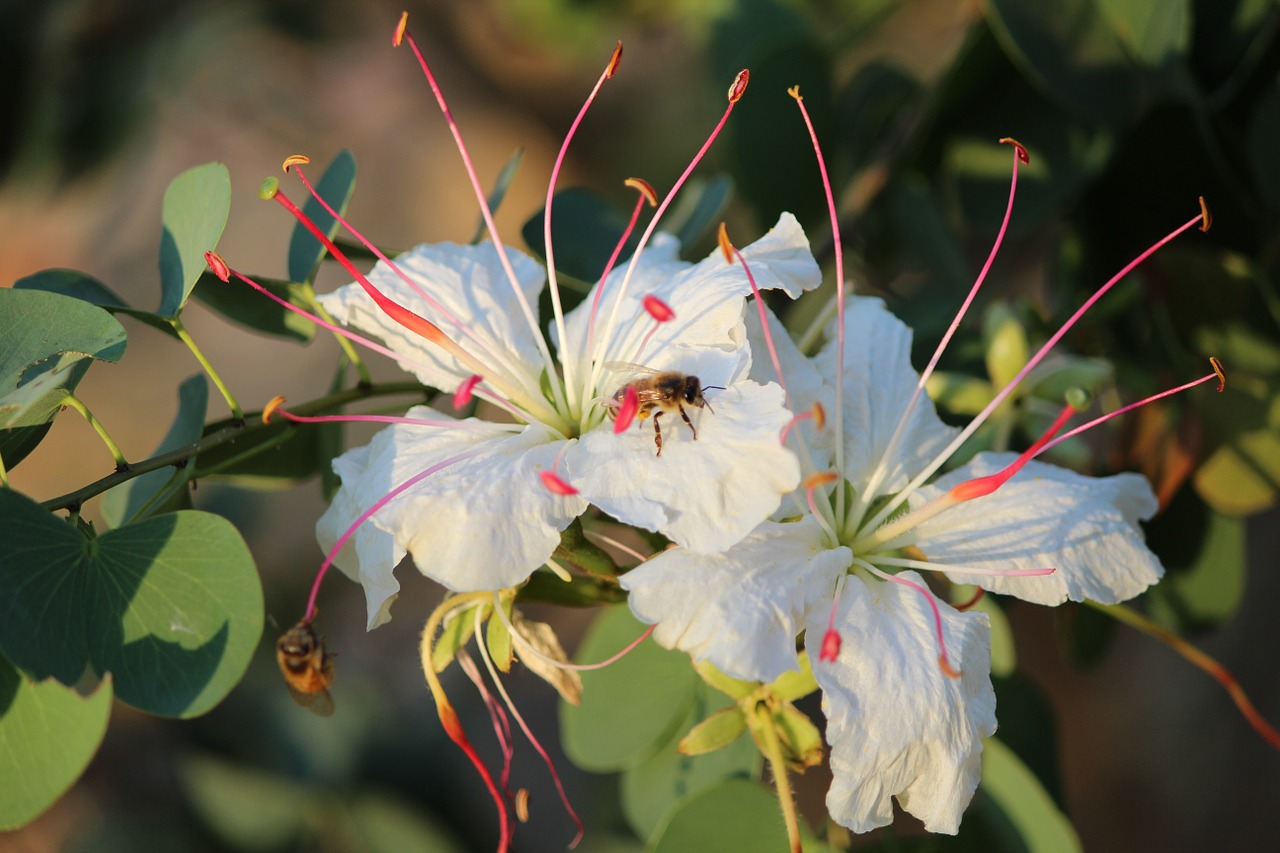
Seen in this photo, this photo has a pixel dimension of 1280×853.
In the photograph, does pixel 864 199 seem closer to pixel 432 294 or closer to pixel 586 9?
pixel 432 294

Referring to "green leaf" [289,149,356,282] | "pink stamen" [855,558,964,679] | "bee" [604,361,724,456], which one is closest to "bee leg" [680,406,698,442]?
"bee" [604,361,724,456]

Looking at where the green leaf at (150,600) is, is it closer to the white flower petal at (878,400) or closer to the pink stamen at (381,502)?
the pink stamen at (381,502)

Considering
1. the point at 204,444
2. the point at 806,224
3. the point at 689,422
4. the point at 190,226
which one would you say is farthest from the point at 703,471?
the point at 806,224

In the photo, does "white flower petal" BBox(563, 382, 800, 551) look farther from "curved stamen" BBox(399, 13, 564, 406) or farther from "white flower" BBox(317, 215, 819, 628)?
"curved stamen" BBox(399, 13, 564, 406)

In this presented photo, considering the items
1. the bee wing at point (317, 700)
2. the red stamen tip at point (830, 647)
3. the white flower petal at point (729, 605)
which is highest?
the white flower petal at point (729, 605)

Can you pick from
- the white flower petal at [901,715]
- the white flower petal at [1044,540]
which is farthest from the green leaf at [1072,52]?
the white flower petal at [901,715]
